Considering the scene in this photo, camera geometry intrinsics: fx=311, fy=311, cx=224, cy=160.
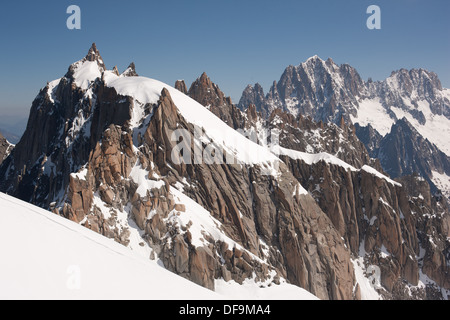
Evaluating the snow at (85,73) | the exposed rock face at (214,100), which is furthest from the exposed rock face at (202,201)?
the exposed rock face at (214,100)

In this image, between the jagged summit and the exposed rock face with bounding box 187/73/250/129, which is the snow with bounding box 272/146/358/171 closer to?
the exposed rock face with bounding box 187/73/250/129

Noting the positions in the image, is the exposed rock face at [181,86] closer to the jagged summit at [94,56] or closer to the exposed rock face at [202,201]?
the jagged summit at [94,56]

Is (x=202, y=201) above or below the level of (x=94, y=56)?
below

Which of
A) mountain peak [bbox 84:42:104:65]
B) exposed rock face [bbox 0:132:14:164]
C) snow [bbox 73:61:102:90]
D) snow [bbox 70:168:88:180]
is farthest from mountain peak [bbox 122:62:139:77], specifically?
snow [bbox 70:168:88:180]

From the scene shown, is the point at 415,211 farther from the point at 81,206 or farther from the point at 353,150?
the point at 81,206

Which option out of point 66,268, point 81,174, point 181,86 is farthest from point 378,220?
point 181,86

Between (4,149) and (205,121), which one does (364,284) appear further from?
(4,149)
